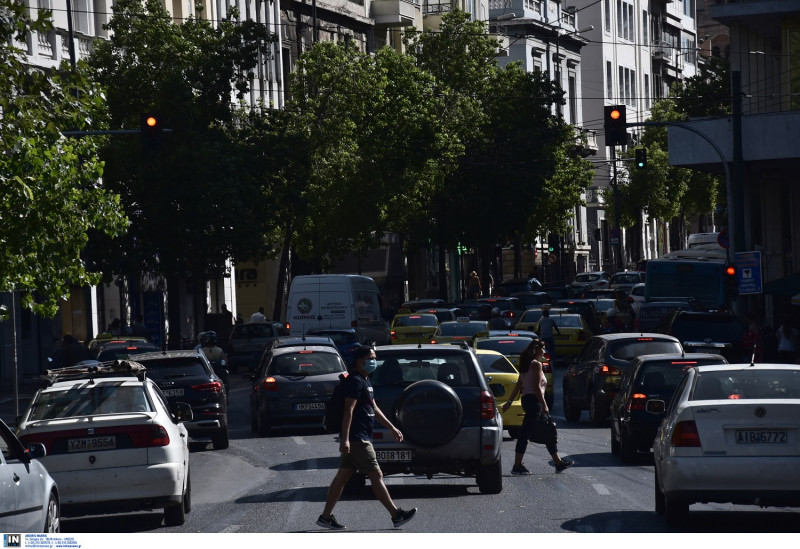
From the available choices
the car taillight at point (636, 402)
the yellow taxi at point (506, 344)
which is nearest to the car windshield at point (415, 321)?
the yellow taxi at point (506, 344)

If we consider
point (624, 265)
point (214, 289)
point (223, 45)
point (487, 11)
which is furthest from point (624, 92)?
point (223, 45)

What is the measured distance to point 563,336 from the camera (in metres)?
43.3

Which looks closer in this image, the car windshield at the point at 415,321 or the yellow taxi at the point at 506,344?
the yellow taxi at the point at 506,344

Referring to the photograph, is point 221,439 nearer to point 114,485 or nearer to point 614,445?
point 614,445

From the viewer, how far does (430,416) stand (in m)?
16.1

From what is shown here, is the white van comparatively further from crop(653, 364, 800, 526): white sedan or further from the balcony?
the balcony

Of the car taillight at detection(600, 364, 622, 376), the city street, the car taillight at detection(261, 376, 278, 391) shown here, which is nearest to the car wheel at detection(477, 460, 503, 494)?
the city street

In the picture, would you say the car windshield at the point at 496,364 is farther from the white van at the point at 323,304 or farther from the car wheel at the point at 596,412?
the white van at the point at 323,304

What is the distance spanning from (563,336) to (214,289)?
75.3 ft

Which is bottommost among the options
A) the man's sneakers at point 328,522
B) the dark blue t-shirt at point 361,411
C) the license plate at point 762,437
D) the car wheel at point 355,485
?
the car wheel at point 355,485

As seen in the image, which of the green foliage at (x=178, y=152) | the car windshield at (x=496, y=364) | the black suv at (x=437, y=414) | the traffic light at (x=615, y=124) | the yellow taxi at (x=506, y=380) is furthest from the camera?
the green foliage at (x=178, y=152)

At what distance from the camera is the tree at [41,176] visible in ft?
63.5

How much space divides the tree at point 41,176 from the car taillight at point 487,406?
599 cm
